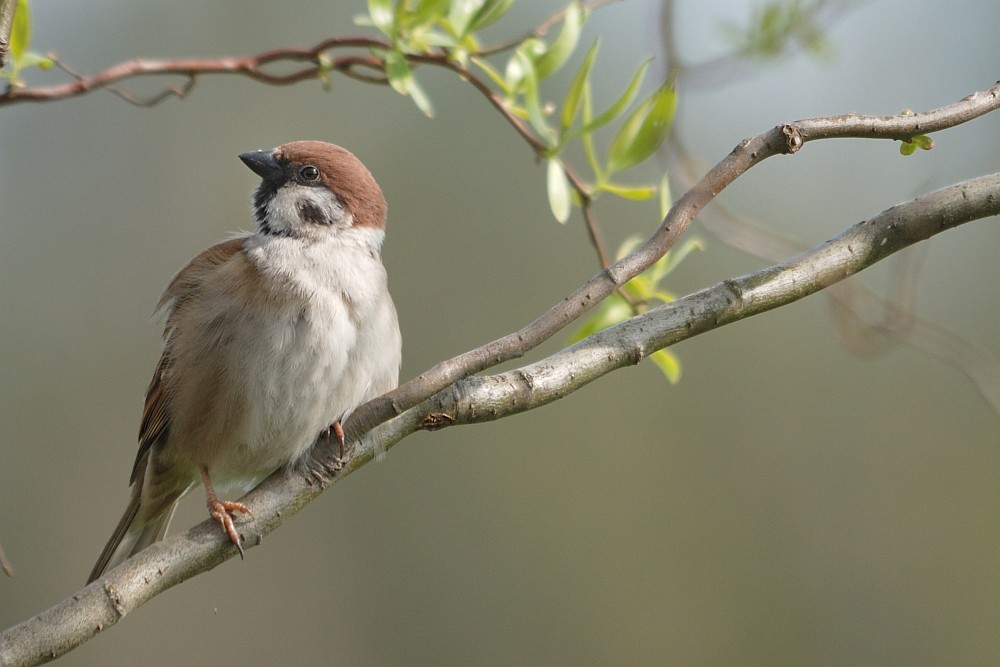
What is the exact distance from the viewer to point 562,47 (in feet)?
8.25

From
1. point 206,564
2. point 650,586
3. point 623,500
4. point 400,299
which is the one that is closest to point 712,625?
point 650,586

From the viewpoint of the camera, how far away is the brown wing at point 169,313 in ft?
10.3

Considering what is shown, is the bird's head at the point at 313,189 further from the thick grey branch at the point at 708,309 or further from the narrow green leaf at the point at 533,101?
the thick grey branch at the point at 708,309

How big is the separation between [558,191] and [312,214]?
1085 mm

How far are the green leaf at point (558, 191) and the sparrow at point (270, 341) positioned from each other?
2.62 ft

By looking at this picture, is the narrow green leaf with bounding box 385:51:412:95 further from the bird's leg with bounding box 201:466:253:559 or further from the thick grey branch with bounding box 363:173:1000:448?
the bird's leg with bounding box 201:466:253:559

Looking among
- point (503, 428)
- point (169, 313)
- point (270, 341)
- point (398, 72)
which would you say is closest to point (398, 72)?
point (398, 72)

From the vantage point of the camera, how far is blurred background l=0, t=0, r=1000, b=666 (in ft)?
29.7

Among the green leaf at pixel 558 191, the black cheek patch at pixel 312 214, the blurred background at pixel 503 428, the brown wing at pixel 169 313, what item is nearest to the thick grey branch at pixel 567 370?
the green leaf at pixel 558 191

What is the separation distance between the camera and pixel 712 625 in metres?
9.95

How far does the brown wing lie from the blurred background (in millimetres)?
5578

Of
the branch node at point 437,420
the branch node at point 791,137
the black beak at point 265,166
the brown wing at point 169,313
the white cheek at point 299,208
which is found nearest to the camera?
the branch node at point 791,137

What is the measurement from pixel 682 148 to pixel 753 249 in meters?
0.42

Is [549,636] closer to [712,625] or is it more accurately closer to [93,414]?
[712,625]
